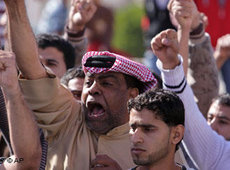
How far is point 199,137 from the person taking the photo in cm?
412

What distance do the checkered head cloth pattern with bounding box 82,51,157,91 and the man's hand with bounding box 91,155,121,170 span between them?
0.53 m

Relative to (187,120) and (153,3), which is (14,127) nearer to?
(187,120)

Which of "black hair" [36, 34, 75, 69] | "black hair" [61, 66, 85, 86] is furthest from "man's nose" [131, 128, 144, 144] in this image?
"black hair" [36, 34, 75, 69]

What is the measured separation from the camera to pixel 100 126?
3.98m

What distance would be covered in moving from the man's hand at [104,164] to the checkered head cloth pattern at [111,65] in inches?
20.9

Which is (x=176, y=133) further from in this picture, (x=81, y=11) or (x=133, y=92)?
(x=81, y=11)

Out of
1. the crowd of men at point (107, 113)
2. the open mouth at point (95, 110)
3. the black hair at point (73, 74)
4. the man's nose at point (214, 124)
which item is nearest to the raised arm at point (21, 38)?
the crowd of men at point (107, 113)

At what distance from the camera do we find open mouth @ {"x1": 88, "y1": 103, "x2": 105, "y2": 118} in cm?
398

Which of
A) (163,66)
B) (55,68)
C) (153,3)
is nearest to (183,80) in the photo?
(163,66)

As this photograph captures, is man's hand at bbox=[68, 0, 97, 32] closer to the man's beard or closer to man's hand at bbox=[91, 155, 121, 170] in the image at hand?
man's hand at bbox=[91, 155, 121, 170]

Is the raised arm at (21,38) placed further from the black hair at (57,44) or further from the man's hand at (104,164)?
the black hair at (57,44)

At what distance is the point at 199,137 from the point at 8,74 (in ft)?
4.32

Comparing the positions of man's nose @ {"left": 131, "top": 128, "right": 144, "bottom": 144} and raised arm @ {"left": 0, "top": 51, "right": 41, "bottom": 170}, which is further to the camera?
man's nose @ {"left": 131, "top": 128, "right": 144, "bottom": 144}

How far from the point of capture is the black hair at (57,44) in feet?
17.0
